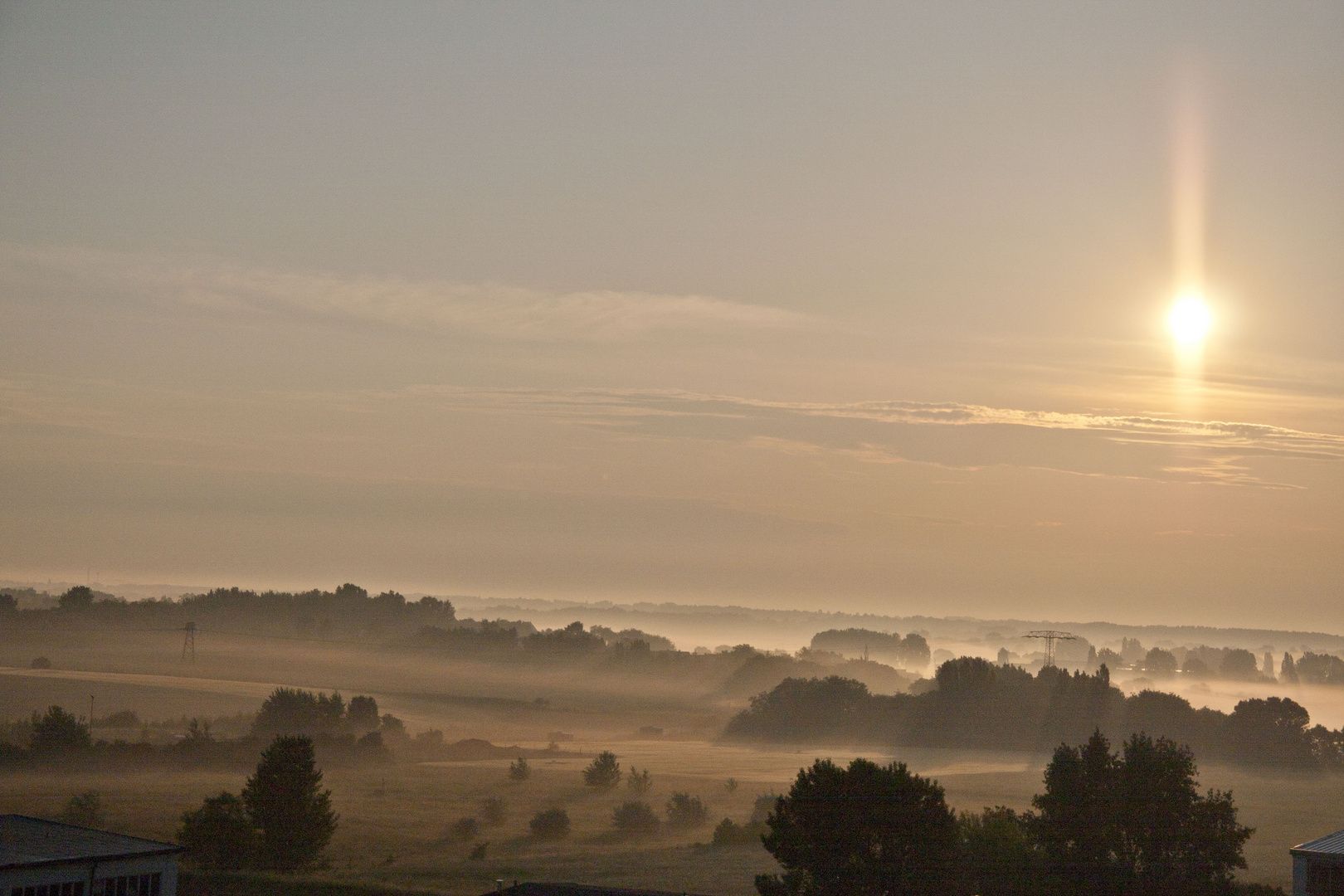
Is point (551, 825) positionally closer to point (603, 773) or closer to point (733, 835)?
point (733, 835)

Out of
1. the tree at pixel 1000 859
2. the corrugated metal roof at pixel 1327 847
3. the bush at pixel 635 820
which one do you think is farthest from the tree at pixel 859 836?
the bush at pixel 635 820

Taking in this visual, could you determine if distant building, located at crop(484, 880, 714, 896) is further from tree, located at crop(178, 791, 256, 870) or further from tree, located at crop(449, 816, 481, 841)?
tree, located at crop(449, 816, 481, 841)

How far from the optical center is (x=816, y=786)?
233 feet

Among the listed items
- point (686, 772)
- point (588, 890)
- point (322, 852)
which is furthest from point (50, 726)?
point (588, 890)

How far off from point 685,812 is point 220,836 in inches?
2483

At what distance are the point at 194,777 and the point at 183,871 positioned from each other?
217 feet

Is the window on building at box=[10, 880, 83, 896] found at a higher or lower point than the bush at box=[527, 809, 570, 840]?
higher

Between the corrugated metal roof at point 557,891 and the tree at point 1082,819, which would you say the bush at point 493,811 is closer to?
the corrugated metal roof at point 557,891

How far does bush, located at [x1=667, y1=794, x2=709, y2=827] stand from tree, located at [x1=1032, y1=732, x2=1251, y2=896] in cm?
6733

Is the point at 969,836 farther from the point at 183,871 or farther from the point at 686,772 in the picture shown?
the point at 686,772

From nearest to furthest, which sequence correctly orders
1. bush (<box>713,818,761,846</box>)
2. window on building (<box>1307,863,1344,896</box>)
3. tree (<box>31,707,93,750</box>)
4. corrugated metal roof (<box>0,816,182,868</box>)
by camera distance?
corrugated metal roof (<box>0,816,182,868</box>) < window on building (<box>1307,863,1344,896</box>) < bush (<box>713,818,761,846</box>) < tree (<box>31,707,93,750</box>)

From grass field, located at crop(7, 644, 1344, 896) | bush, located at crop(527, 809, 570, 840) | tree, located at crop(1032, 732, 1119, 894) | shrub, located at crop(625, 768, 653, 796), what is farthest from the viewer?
shrub, located at crop(625, 768, 653, 796)

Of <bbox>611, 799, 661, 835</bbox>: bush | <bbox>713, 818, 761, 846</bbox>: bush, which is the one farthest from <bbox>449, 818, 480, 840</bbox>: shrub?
<bbox>713, 818, 761, 846</bbox>: bush

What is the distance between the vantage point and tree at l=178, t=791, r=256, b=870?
95.8 meters
